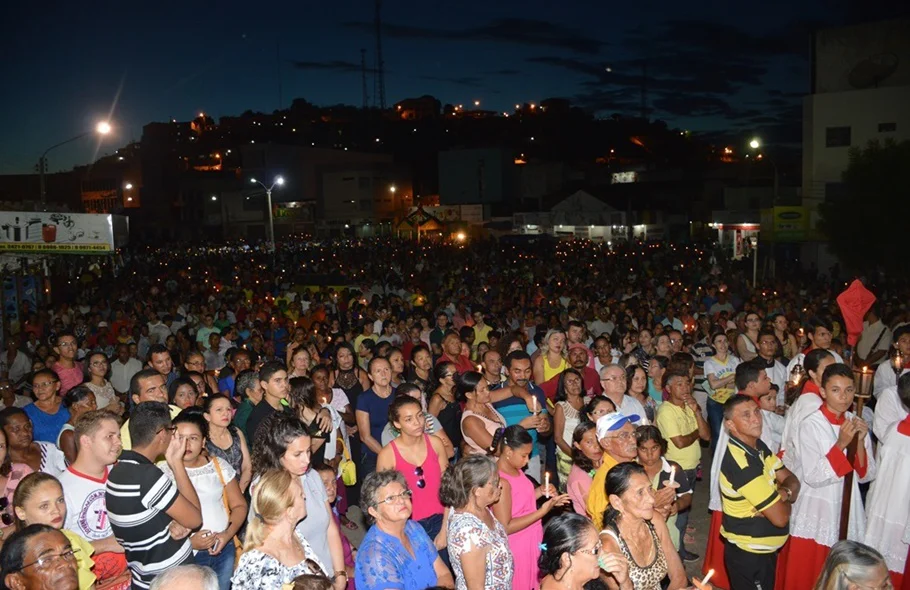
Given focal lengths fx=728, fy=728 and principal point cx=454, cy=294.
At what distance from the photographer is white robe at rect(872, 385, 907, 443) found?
5344mm

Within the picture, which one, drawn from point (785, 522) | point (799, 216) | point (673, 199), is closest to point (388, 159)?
point (673, 199)

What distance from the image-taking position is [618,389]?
6.06m

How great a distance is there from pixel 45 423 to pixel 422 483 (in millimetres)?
3371

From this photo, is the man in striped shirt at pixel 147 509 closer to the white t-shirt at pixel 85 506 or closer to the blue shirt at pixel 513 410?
the white t-shirt at pixel 85 506

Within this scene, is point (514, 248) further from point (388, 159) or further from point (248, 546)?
point (388, 159)

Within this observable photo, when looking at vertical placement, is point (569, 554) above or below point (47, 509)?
below

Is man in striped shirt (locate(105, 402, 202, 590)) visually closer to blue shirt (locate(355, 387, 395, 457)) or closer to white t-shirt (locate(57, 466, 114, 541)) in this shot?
white t-shirt (locate(57, 466, 114, 541))

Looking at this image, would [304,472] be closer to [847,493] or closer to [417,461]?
[417,461]

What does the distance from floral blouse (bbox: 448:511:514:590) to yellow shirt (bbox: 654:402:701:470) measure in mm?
2439

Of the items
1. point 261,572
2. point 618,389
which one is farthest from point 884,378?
point 261,572

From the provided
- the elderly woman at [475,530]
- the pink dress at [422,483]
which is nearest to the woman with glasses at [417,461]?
the pink dress at [422,483]

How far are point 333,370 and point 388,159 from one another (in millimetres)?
64655

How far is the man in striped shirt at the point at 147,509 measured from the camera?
3.66 metres

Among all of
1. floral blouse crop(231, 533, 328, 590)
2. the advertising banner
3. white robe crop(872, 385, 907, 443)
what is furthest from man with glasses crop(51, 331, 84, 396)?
white robe crop(872, 385, 907, 443)
